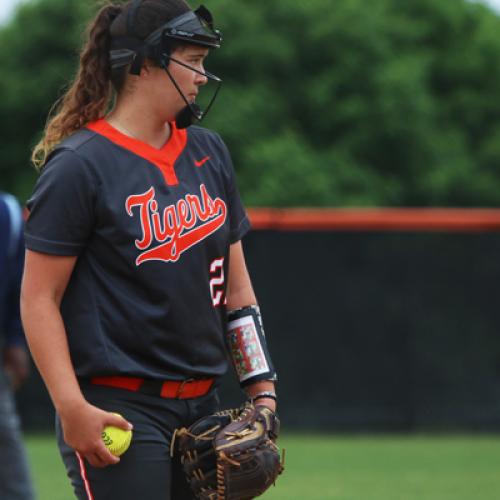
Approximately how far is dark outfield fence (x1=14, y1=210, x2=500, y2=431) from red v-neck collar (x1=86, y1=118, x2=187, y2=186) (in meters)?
7.74

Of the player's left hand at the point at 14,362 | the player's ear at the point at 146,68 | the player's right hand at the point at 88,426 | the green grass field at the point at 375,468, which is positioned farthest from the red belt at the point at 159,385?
the green grass field at the point at 375,468

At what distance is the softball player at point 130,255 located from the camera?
10.5 ft

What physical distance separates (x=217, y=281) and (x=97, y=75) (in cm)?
65

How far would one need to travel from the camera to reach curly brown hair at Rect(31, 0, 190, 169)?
3410 mm

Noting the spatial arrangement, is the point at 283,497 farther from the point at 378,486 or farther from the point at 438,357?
the point at 438,357

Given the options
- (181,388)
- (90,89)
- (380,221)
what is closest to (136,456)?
(181,388)

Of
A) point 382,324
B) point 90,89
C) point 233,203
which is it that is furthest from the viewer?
point 382,324

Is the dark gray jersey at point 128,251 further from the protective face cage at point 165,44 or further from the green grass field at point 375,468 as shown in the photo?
the green grass field at point 375,468

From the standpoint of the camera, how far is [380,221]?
11.3m

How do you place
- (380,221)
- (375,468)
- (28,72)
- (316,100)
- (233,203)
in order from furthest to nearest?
1. (28,72)
2. (316,100)
3. (380,221)
4. (375,468)
5. (233,203)

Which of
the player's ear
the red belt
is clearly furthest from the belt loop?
the player's ear

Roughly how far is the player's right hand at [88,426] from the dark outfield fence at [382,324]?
7.94 metres

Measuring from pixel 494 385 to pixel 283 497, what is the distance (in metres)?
4.05

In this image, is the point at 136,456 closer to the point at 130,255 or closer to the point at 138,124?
the point at 130,255
